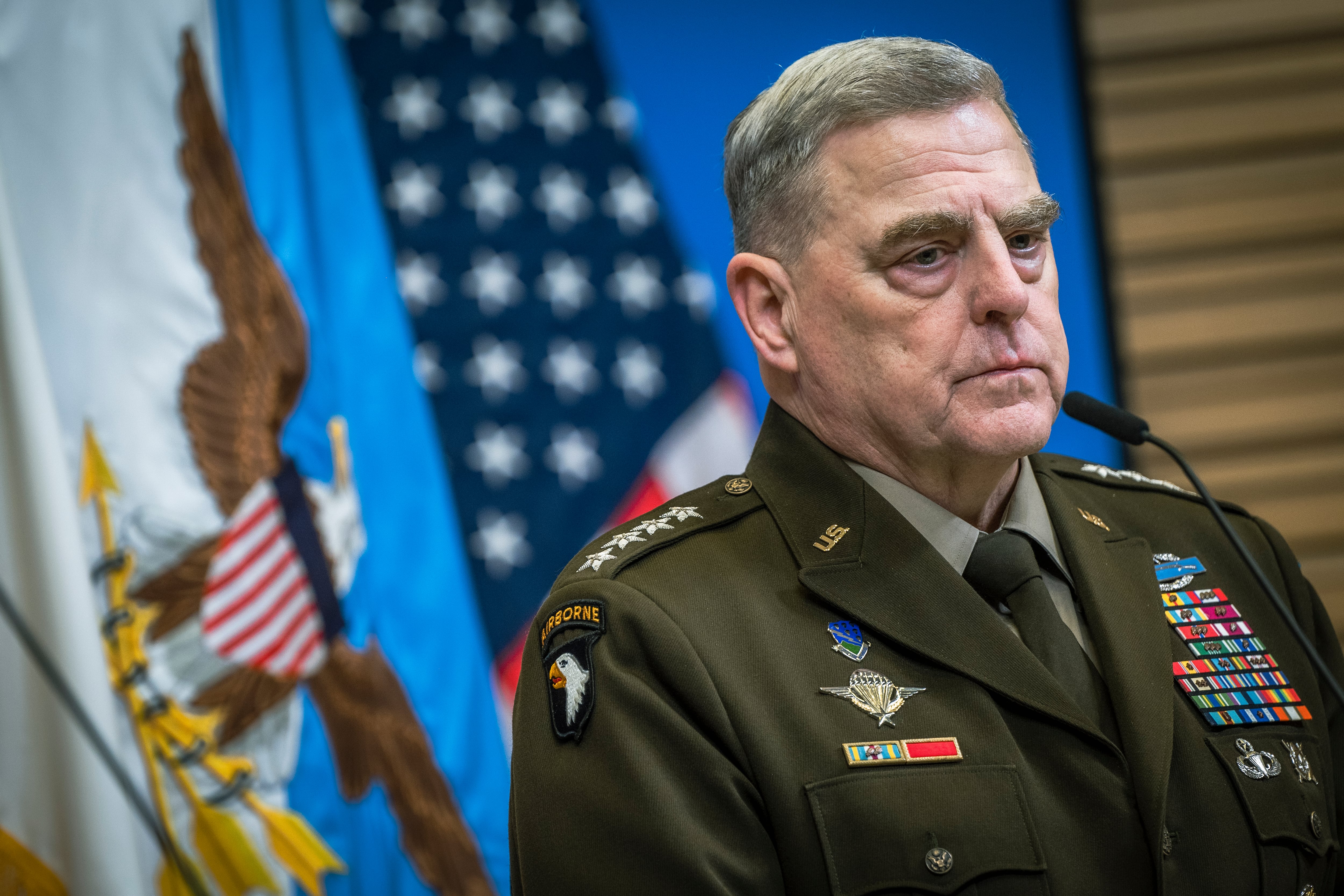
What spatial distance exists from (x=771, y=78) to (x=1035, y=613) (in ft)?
7.52

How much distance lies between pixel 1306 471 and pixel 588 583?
9.06ft

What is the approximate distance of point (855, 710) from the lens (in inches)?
49.6

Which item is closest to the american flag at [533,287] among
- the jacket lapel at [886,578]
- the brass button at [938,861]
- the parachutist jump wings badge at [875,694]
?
the jacket lapel at [886,578]

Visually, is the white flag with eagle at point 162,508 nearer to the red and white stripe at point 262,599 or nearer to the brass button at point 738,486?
the red and white stripe at point 262,599

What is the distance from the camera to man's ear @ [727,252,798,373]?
148 cm

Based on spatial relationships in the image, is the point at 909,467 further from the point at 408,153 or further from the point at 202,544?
the point at 408,153

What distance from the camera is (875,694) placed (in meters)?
1.27

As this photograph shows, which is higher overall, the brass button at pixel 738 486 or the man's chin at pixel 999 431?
the man's chin at pixel 999 431

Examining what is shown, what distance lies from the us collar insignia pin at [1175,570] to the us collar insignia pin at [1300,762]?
239 mm

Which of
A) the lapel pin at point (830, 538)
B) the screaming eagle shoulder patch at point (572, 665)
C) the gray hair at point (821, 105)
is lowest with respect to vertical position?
the screaming eagle shoulder patch at point (572, 665)

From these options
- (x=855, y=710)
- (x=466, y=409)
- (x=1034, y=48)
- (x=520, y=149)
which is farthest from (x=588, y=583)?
(x=1034, y=48)

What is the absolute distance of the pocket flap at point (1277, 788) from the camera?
1293 mm

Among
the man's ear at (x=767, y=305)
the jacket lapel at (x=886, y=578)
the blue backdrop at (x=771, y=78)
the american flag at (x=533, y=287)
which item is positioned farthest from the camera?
the blue backdrop at (x=771, y=78)

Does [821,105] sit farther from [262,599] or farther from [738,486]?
[262,599]
